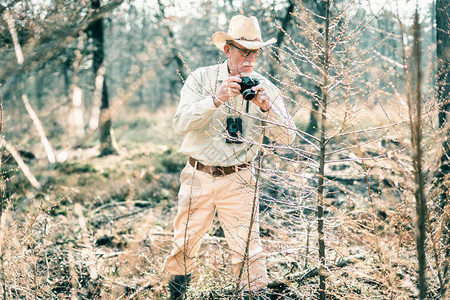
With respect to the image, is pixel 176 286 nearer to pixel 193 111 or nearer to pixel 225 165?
pixel 225 165

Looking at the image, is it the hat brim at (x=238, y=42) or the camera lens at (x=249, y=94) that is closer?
the camera lens at (x=249, y=94)

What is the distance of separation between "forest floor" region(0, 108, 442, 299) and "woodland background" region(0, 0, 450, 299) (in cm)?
3

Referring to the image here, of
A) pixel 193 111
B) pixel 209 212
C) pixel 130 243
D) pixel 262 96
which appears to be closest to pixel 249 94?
pixel 262 96

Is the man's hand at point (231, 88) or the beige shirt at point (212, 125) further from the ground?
the man's hand at point (231, 88)

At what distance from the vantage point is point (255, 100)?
8.02 feet

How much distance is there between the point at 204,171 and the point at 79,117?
2.04m

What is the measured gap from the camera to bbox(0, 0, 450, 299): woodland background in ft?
3.40

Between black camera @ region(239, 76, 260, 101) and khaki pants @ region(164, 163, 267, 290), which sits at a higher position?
black camera @ region(239, 76, 260, 101)

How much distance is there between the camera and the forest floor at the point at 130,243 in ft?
7.23

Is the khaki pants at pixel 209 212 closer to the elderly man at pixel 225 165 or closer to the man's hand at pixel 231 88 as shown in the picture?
the elderly man at pixel 225 165

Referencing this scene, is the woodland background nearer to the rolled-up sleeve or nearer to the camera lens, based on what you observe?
the camera lens

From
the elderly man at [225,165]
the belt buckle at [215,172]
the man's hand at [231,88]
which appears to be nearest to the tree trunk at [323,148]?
the elderly man at [225,165]

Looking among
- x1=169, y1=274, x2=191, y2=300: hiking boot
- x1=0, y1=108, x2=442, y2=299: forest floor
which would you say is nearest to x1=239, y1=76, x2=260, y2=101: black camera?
x1=0, y1=108, x2=442, y2=299: forest floor

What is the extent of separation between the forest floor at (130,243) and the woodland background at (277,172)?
3 centimetres
